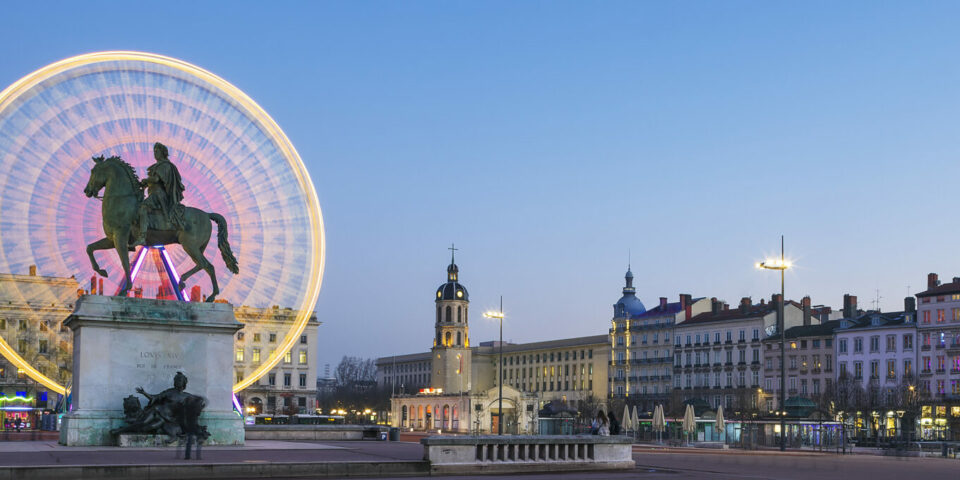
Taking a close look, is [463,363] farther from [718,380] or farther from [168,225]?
[168,225]

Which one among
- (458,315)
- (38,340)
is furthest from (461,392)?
(38,340)

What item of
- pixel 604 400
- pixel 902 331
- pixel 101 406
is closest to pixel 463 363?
pixel 604 400

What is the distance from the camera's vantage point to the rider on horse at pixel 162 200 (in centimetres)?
3719

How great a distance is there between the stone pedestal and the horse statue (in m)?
1.48

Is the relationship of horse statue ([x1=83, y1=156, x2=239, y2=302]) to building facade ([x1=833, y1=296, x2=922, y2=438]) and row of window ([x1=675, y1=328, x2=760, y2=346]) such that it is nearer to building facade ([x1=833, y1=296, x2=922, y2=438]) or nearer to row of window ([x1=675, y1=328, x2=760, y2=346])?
building facade ([x1=833, y1=296, x2=922, y2=438])

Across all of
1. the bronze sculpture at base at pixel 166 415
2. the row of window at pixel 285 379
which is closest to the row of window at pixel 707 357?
the row of window at pixel 285 379

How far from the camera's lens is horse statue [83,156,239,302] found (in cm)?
3691

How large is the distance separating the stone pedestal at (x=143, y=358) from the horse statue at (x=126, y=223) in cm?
148

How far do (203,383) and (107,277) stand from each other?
5.35 meters

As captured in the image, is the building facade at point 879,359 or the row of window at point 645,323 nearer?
the building facade at point 879,359

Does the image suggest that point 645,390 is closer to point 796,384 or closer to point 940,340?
point 796,384

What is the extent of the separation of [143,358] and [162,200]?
16.1ft

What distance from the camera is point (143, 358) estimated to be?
Answer: 36.0 meters

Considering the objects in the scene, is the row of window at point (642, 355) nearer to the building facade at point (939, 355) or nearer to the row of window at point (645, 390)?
the row of window at point (645, 390)
